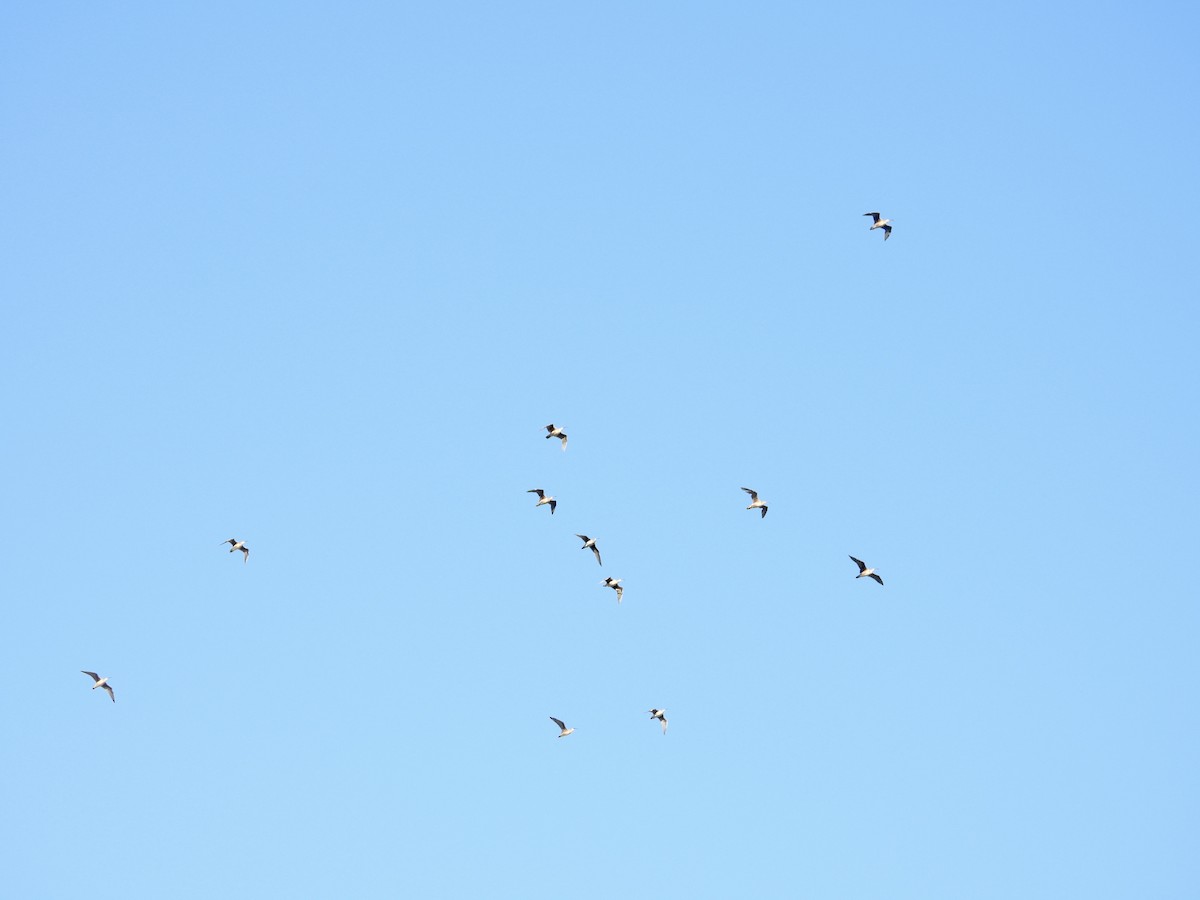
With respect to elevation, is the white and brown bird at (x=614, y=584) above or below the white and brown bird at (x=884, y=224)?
below

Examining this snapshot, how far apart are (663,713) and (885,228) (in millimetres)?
34247

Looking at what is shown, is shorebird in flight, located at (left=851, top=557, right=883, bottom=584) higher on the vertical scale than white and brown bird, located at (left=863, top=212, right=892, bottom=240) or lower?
lower

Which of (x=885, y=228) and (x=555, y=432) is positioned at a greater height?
(x=885, y=228)

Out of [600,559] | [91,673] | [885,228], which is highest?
[885,228]

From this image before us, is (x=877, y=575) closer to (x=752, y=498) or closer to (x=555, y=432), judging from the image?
(x=752, y=498)

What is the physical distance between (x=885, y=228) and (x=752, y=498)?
60.5ft

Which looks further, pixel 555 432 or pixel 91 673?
pixel 91 673

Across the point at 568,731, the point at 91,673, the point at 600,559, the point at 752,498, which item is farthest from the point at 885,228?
the point at 91,673

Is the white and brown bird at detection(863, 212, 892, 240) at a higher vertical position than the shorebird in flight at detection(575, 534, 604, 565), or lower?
higher

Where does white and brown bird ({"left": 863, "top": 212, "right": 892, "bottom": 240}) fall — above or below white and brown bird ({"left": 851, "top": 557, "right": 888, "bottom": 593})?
A: above

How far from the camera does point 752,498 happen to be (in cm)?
12538

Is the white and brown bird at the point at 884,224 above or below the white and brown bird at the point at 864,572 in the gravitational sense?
above

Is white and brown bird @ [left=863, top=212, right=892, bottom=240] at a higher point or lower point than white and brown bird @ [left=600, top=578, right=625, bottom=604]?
higher

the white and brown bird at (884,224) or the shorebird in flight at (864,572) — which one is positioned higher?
the white and brown bird at (884,224)
